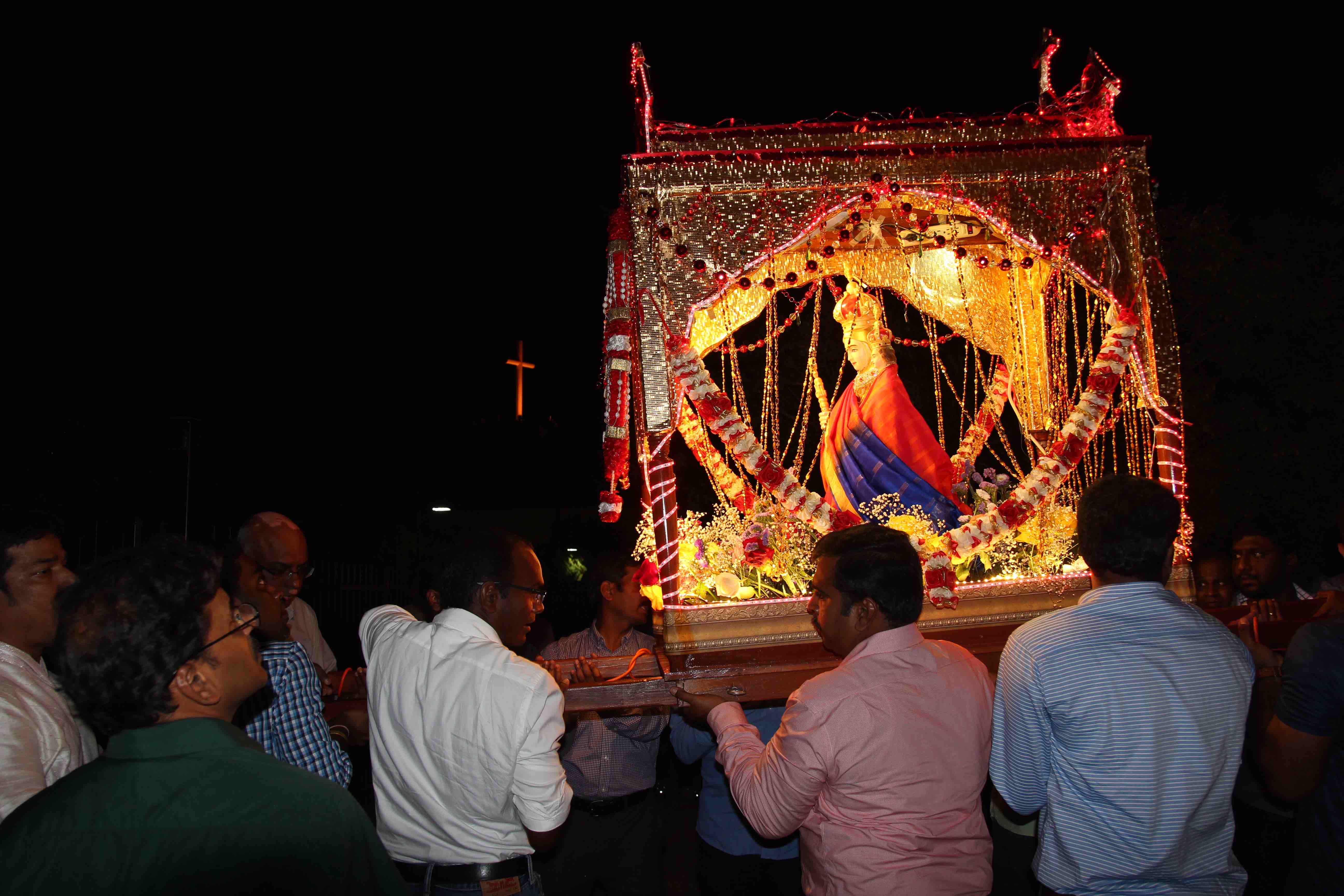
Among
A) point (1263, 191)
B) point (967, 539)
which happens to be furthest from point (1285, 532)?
point (967, 539)

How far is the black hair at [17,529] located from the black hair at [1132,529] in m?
3.04

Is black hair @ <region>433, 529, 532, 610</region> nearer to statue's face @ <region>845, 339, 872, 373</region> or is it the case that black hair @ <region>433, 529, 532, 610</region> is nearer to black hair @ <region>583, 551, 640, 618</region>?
black hair @ <region>583, 551, 640, 618</region>

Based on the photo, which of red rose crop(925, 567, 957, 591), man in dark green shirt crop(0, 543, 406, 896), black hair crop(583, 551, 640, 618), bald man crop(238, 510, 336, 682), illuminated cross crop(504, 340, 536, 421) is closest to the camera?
man in dark green shirt crop(0, 543, 406, 896)

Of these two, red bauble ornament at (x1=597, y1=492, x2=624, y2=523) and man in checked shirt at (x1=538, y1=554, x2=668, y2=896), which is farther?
red bauble ornament at (x1=597, y1=492, x2=624, y2=523)

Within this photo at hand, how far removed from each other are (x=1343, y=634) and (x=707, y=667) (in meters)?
2.46

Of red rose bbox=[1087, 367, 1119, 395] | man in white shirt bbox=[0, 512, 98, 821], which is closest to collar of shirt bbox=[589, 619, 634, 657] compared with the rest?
man in white shirt bbox=[0, 512, 98, 821]

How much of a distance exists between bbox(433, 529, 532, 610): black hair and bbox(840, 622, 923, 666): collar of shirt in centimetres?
100

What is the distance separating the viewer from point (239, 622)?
1.55m

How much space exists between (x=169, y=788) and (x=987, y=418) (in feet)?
20.8

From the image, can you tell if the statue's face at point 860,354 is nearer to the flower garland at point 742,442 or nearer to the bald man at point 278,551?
the flower garland at point 742,442

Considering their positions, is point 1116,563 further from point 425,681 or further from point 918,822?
point 425,681

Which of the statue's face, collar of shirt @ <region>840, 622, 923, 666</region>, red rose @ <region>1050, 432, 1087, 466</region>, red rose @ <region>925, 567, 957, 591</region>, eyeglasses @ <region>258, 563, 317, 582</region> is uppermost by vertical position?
the statue's face

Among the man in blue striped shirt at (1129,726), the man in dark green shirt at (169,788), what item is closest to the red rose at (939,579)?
the man in blue striped shirt at (1129,726)

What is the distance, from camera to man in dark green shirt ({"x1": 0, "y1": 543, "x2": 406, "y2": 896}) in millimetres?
1194
